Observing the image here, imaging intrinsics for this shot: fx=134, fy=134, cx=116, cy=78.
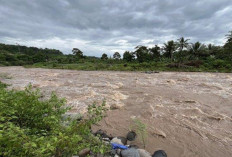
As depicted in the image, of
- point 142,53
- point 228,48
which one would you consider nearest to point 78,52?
point 142,53

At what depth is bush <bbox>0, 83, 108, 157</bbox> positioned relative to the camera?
1446mm

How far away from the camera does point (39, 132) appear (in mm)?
2367

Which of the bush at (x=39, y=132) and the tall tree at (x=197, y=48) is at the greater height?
the tall tree at (x=197, y=48)

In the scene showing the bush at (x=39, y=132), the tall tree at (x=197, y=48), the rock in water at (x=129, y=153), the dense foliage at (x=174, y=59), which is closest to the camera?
the bush at (x=39, y=132)

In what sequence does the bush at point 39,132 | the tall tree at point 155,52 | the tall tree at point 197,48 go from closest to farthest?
the bush at point 39,132
the tall tree at point 197,48
the tall tree at point 155,52

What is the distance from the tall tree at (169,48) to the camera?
33025 millimetres

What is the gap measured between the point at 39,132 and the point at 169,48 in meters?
36.4

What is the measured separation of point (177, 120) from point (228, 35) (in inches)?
1437

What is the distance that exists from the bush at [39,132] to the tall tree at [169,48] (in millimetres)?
34809

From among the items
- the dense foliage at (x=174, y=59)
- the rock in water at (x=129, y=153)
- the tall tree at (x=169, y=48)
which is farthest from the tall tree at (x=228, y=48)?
the rock in water at (x=129, y=153)

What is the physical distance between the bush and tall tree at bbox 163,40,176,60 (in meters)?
34.8

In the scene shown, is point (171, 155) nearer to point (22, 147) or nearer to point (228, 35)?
point (22, 147)

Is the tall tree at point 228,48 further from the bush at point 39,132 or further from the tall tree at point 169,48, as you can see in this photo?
the bush at point 39,132

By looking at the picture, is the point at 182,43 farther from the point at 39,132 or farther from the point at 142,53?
the point at 39,132
